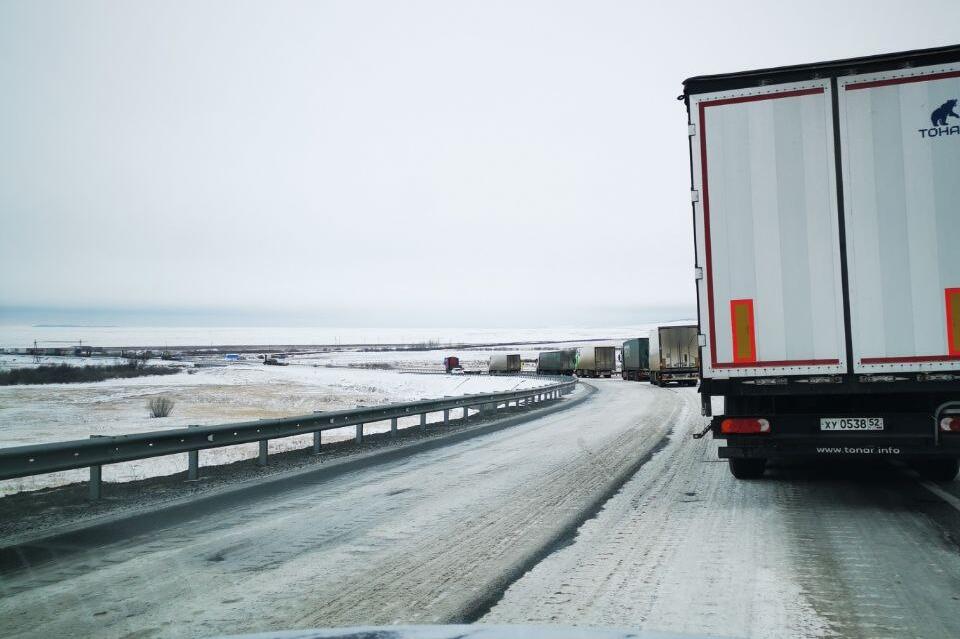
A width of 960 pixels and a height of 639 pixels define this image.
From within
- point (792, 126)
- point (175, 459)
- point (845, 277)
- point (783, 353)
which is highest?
point (792, 126)


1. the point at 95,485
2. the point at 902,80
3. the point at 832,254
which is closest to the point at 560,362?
the point at 95,485

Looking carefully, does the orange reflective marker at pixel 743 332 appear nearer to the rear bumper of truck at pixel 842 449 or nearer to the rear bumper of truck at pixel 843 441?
the rear bumper of truck at pixel 843 441

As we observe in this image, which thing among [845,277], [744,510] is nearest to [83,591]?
[744,510]

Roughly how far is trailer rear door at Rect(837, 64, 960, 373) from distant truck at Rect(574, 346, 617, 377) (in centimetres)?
5577

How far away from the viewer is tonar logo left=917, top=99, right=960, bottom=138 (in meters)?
6.64

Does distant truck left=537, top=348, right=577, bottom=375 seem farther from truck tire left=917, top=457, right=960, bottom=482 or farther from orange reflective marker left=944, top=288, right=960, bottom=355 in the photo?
orange reflective marker left=944, top=288, right=960, bottom=355

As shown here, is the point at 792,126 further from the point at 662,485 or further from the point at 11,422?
the point at 11,422

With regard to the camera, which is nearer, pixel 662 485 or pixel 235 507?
pixel 235 507

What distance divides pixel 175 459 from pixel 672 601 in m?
11.9

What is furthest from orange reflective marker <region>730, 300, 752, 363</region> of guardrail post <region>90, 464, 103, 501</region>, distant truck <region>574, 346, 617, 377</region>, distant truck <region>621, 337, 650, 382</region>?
distant truck <region>574, 346, 617, 377</region>

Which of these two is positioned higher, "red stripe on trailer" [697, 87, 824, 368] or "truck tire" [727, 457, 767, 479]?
"red stripe on trailer" [697, 87, 824, 368]

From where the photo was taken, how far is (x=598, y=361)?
63.2 m

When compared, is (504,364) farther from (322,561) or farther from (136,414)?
(322,561)

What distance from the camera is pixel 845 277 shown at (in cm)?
693
